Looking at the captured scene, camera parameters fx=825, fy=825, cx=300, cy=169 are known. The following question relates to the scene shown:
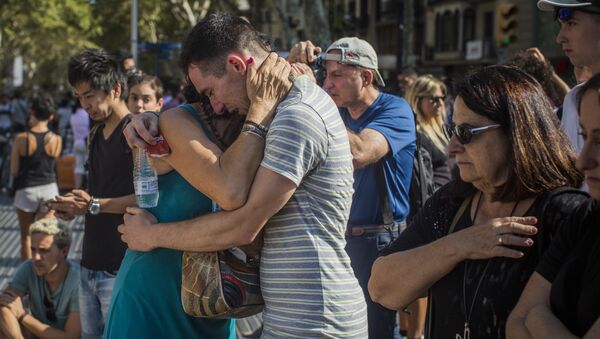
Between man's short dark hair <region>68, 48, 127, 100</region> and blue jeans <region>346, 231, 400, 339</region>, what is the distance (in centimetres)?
159

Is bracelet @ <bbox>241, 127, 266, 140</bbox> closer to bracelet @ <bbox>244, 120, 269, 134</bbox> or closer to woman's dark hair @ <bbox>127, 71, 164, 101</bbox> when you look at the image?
bracelet @ <bbox>244, 120, 269, 134</bbox>

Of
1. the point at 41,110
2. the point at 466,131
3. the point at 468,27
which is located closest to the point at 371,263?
the point at 466,131

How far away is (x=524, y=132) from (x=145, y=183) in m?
1.21

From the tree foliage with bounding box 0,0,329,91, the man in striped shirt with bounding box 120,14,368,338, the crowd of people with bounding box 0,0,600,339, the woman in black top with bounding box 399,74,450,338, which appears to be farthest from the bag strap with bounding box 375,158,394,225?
the tree foliage with bounding box 0,0,329,91

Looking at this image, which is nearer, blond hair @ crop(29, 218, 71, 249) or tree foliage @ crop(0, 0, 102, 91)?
blond hair @ crop(29, 218, 71, 249)

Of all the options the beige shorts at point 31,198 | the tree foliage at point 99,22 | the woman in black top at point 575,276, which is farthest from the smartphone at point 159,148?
the tree foliage at point 99,22

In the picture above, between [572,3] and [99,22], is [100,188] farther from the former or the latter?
[99,22]

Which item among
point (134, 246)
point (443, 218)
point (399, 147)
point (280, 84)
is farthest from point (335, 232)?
point (399, 147)

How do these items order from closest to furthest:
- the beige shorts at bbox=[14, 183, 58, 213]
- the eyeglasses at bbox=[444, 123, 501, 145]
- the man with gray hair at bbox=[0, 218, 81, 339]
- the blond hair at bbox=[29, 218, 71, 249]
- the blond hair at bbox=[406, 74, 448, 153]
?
the eyeglasses at bbox=[444, 123, 501, 145]
the man with gray hair at bbox=[0, 218, 81, 339]
the blond hair at bbox=[29, 218, 71, 249]
the blond hair at bbox=[406, 74, 448, 153]
the beige shorts at bbox=[14, 183, 58, 213]

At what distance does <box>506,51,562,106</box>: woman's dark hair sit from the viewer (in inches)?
199

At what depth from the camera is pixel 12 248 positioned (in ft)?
32.9

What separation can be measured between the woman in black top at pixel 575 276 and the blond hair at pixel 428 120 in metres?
4.11

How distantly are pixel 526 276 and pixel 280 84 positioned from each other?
0.96m

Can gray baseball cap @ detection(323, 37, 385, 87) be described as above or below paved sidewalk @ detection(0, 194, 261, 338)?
above
